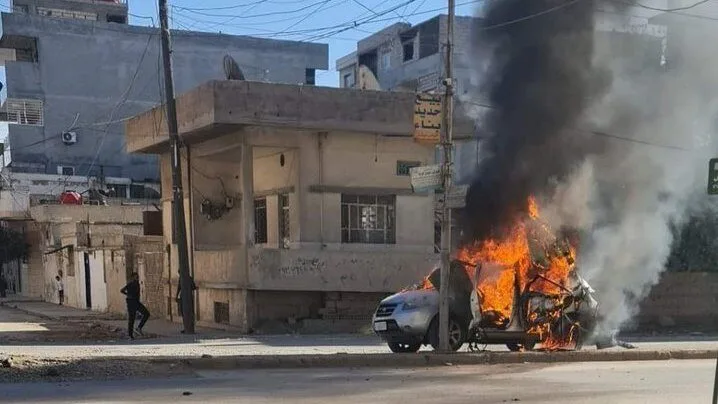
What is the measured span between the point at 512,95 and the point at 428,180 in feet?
11.6

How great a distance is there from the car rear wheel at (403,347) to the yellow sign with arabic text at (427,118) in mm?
3535

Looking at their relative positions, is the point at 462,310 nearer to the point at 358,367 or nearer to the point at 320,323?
the point at 358,367

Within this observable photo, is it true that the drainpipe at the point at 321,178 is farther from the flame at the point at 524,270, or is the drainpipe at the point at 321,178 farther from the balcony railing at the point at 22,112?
the balcony railing at the point at 22,112

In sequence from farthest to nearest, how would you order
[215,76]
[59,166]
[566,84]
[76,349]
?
1. [215,76]
2. [59,166]
3. [566,84]
4. [76,349]

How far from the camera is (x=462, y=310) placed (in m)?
12.3

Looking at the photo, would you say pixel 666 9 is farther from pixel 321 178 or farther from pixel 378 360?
pixel 378 360

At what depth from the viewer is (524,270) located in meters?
12.3

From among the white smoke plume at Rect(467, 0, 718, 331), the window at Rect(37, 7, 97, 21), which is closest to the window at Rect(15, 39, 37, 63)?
the window at Rect(37, 7, 97, 21)

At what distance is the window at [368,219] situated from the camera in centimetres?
1817

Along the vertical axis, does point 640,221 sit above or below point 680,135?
below

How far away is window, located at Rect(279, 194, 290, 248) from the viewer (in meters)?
19.9

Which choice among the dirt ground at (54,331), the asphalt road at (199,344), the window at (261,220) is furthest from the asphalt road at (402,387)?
the window at (261,220)

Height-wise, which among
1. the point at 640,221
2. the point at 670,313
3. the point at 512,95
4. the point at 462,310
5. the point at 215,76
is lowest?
the point at 670,313

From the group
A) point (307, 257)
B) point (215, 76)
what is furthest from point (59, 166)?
point (307, 257)
